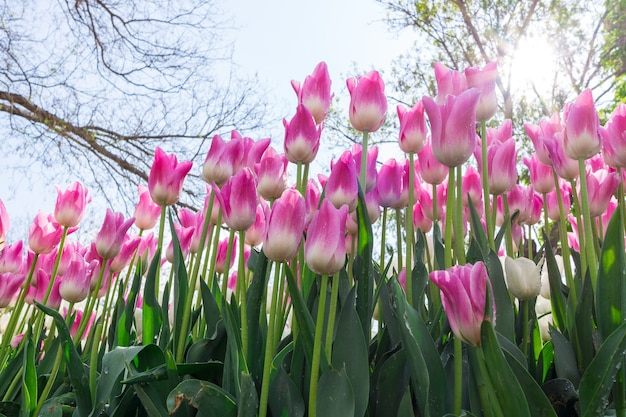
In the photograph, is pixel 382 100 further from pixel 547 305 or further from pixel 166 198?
pixel 547 305

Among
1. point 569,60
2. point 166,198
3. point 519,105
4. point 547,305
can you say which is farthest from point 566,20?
point 166,198

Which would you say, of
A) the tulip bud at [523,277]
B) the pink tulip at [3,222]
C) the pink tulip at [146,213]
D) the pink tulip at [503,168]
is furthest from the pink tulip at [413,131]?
the pink tulip at [3,222]

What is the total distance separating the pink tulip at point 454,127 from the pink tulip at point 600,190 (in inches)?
10.6

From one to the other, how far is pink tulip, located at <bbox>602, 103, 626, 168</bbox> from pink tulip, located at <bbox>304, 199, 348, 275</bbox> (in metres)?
0.40

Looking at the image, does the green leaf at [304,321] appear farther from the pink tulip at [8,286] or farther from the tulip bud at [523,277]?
the pink tulip at [8,286]

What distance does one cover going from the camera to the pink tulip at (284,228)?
63 centimetres

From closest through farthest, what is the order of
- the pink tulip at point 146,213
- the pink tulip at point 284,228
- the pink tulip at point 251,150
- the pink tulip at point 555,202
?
the pink tulip at point 284,228 → the pink tulip at point 251,150 → the pink tulip at point 555,202 → the pink tulip at point 146,213

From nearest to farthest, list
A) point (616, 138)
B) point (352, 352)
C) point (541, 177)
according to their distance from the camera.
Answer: point (352, 352)
point (616, 138)
point (541, 177)

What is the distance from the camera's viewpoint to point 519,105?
8.52m

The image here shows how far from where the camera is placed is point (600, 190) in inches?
33.6

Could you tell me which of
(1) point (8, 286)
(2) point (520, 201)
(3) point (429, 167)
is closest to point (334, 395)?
(3) point (429, 167)

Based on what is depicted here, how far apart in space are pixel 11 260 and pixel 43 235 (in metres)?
0.14

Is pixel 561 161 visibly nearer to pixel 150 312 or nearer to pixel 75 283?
Result: pixel 150 312

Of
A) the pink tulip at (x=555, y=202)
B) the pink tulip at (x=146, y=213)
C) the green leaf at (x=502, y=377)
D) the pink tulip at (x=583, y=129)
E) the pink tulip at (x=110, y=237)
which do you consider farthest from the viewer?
the pink tulip at (x=146, y=213)
